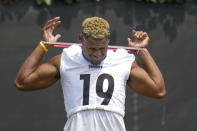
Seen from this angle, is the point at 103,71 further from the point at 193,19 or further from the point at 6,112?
the point at 193,19

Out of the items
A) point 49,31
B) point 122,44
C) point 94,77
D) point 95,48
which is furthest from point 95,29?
point 122,44

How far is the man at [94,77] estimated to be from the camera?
12.4 ft

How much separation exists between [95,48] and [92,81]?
249mm

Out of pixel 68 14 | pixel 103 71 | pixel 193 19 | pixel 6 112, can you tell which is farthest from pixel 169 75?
pixel 103 71

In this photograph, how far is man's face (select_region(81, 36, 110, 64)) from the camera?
375 cm

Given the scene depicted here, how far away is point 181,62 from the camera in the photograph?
624 centimetres

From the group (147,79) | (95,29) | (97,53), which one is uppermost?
(95,29)

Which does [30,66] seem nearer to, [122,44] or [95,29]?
[95,29]

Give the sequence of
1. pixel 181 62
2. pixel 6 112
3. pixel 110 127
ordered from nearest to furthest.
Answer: pixel 110 127 → pixel 6 112 → pixel 181 62

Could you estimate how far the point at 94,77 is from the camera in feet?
12.8

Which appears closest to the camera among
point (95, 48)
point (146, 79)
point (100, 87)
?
point (95, 48)

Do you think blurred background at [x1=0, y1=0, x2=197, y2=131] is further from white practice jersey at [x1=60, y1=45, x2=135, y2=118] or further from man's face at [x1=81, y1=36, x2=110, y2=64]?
man's face at [x1=81, y1=36, x2=110, y2=64]

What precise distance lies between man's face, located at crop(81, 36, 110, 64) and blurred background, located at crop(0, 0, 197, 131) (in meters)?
2.03

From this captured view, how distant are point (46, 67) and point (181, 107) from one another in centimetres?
266
